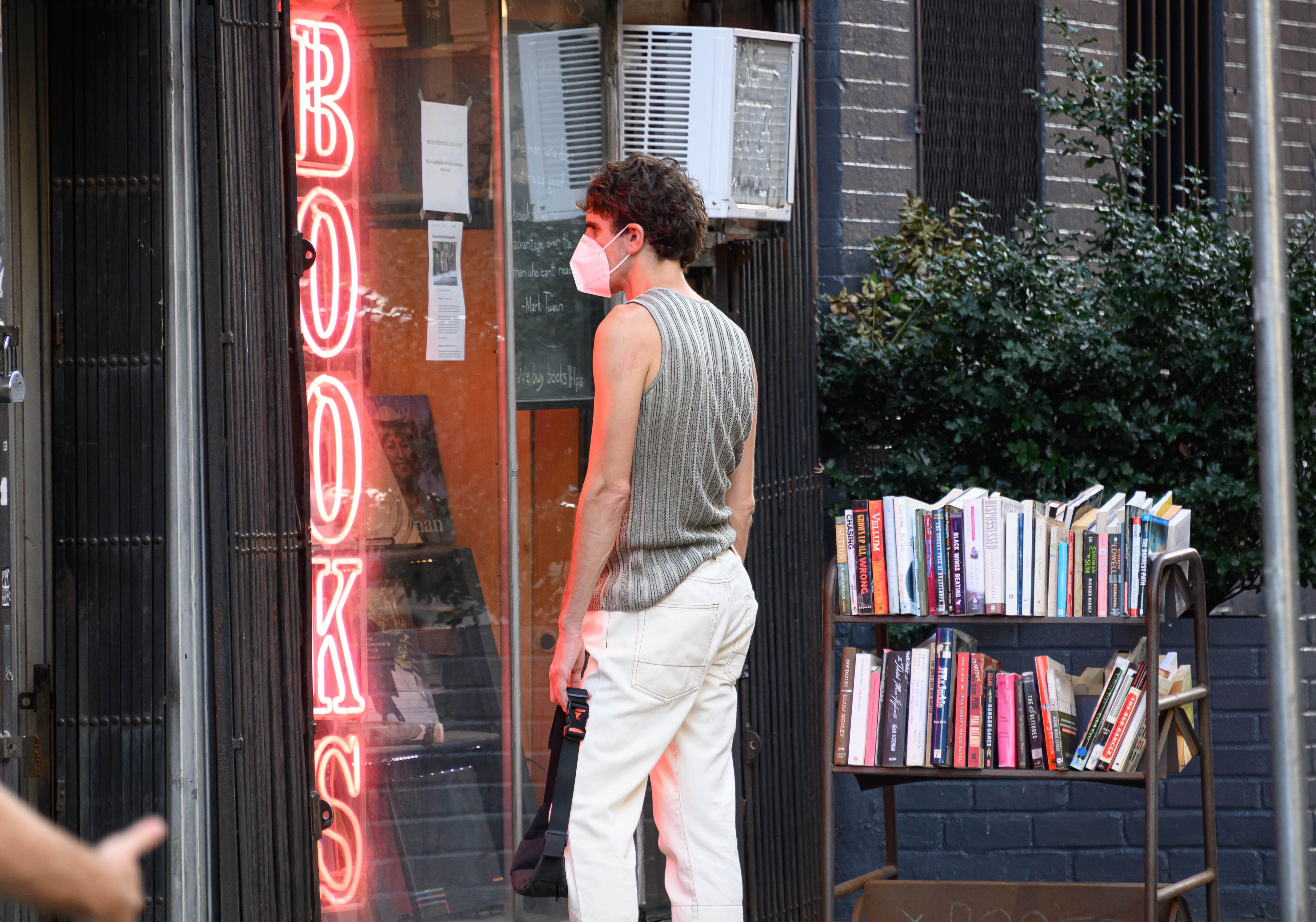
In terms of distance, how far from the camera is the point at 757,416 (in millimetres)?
4965

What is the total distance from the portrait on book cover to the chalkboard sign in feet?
1.21

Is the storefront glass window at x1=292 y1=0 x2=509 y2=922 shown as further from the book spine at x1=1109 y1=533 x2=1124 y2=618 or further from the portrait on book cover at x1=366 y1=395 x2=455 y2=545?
the book spine at x1=1109 y1=533 x2=1124 y2=618

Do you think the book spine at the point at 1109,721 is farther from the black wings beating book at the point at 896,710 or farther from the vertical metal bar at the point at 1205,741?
the black wings beating book at the point at 896,710

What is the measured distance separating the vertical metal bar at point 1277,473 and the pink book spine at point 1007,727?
2.09 metres

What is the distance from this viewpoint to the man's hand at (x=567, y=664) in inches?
132

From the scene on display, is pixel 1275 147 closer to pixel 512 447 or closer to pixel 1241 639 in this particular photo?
pixel 512 447

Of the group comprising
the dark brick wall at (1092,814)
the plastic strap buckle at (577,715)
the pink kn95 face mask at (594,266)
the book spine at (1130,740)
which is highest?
the pink kn95 face mask at (594,266)

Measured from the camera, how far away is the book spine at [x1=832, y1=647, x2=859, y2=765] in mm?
4258

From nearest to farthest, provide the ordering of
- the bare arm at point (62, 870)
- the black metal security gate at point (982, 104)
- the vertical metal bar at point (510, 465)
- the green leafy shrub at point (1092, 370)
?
1. the bare arm at point (62, 870)
2. the vertical metal bar at point (510, 465)
3. the green leafy shrub at point (1092, 370)
4. the black metal security gate at point (982, 104)

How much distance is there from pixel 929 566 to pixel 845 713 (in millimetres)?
540

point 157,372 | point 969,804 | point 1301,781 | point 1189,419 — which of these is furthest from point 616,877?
point 1189,419

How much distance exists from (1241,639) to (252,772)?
381 centimetres

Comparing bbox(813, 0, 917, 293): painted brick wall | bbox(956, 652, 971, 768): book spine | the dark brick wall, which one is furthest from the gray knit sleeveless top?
bbox(813, 0, 917, 293): painted brick wall

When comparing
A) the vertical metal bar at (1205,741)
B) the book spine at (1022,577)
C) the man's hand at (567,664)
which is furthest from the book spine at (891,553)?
the man's hand at (567,664)
